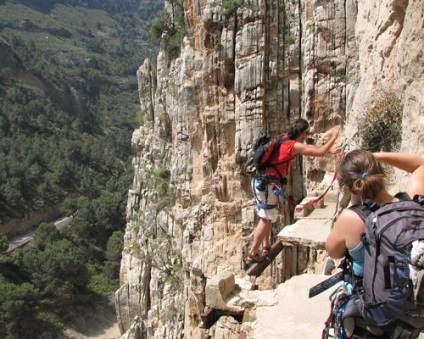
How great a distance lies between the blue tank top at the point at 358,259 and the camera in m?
2.81

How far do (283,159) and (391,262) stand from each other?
3.31 meters

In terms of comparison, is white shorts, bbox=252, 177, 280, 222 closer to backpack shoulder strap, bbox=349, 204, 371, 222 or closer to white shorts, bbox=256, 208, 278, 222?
white shorts, bbox=256, 208, 278, 222

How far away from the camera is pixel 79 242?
4197 cm

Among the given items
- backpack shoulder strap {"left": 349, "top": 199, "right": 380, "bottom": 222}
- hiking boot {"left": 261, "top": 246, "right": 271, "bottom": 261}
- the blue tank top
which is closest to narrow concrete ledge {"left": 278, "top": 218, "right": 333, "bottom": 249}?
hiking boot {"left": 261, "top": 246, "right": 271, "bottom": 261}

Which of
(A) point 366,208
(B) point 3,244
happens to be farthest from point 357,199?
(B) point 3,244

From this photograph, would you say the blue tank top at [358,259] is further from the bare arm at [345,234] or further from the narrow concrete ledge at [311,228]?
the narrow concrete ledge at [311,228]

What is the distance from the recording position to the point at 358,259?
2.88 metres

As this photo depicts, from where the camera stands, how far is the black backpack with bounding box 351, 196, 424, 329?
2518 millimetres

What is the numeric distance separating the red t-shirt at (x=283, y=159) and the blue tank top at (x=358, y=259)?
2832 mm

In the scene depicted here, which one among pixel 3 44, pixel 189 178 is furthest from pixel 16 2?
pixel 189 178

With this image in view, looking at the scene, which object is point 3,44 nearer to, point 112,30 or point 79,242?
point 79,242

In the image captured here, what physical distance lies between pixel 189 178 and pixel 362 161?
16.6 metres

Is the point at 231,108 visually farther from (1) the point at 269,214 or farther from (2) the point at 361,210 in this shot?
(2) the point at 361,210

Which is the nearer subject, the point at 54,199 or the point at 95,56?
the point at 54,199
